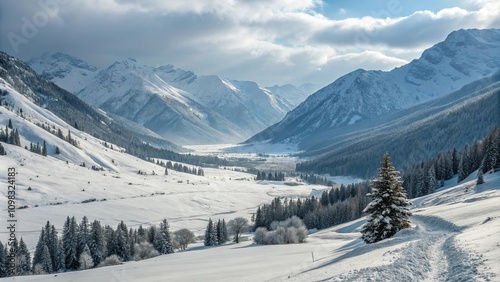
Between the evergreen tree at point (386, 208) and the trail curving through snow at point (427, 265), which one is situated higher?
the evergreen tree at point (386, 208)

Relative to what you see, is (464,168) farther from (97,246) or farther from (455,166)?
(97,246)

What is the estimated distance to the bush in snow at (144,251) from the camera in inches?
3575

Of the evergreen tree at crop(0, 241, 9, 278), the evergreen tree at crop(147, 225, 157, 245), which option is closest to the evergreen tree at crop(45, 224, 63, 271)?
the evergreen tree at crop(0, 241, 9, 278)

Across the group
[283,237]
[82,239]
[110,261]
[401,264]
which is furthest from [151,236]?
[401,264]

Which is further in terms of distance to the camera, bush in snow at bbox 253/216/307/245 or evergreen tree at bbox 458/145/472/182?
evergreen tree at bbox 458/145/472/182

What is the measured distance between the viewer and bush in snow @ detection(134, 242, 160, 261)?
3575 inches

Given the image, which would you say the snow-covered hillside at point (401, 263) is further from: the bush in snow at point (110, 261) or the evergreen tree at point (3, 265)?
the evergreen tree at point (3, 265)

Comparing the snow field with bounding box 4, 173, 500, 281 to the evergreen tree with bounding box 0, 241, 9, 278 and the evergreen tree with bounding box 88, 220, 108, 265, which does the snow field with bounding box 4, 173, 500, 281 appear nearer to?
the evergreen tree with bounding box 0, 241, 9, 278

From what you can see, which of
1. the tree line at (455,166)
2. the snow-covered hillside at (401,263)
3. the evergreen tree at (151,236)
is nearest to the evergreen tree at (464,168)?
the tree line at (455,166)

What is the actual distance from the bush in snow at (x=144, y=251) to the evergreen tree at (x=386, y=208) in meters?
58.8

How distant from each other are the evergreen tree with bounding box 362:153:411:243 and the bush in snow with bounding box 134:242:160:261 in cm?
5875

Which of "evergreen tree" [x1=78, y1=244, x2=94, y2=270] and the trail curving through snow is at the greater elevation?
the trail curving through snow

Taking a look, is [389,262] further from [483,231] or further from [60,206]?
[60,206]

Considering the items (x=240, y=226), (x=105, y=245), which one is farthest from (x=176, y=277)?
(x=240, y=226)
